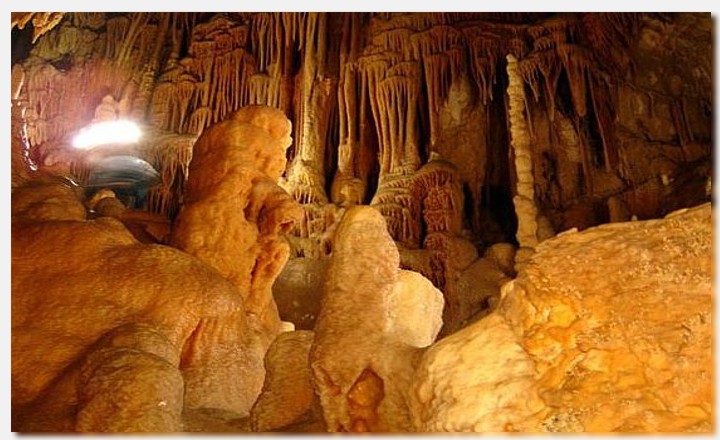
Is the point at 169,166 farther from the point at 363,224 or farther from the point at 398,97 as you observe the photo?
the point at 363,224

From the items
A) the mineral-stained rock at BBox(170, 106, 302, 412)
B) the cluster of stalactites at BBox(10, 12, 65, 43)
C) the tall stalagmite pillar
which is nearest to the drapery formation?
the tall stalagmite pillar

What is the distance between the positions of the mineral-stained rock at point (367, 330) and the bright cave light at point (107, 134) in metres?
9.09

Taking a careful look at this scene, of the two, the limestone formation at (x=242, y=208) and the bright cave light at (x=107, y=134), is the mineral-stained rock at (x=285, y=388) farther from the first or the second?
the bright cave light at (x=107, y=134)

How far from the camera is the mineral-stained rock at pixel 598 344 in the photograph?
2.29 metres

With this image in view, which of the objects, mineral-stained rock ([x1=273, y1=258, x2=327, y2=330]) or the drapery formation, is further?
the drapery formation

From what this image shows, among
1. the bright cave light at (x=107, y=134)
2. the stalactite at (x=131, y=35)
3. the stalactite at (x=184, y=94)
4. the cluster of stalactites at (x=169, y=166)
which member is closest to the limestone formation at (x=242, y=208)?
the cluster of stalactites at (x=169, y=166)

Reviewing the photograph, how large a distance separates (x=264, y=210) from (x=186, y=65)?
278 inches

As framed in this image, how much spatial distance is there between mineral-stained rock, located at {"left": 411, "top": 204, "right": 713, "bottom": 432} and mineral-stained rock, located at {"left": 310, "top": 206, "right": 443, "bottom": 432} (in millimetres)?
525

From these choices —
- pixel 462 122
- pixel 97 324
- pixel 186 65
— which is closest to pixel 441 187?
pixel 462 122

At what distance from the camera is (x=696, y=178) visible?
928 cm

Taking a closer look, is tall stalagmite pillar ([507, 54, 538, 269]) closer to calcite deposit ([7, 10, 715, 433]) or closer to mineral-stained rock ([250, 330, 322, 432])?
calcite deposit ([7, 10, 715, 433])

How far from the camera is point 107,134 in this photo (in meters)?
12.2

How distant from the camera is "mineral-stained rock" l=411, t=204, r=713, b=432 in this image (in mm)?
2293

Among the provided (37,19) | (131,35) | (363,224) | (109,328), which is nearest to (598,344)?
(363,224)
